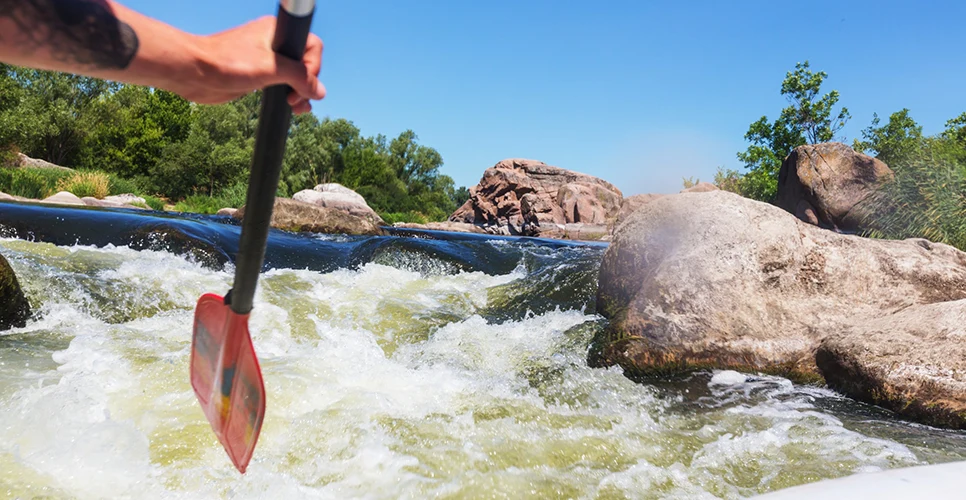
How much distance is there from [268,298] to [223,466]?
12.2 ft

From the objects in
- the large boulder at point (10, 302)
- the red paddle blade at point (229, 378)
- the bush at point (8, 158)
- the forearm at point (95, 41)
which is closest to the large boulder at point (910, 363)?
the red paddle blade at point (229, 378)

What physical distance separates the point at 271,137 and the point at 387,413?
2449 mm

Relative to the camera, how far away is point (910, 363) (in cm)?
377

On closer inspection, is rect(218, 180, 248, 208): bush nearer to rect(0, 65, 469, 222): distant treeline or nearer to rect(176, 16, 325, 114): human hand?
rect(0, 65, 469, 222): distant treeline

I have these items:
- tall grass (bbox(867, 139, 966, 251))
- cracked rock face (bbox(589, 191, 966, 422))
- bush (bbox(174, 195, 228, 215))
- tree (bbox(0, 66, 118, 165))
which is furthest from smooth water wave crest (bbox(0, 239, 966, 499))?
tree (bbox(0, 66, 118, 165))

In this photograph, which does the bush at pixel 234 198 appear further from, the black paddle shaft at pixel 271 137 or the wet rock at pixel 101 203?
the black paddle shaft at pixel 271 137

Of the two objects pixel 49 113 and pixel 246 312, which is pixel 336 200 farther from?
pixel 246 312

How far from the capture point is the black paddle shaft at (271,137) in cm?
98

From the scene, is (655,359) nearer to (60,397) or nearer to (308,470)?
(308,470)

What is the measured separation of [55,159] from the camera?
116 feet

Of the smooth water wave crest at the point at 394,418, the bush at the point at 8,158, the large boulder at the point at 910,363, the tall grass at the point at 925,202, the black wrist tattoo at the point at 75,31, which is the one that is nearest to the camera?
the black wrist tattoo at the point at 75,31

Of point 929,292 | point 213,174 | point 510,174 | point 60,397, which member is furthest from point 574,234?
point 60,397

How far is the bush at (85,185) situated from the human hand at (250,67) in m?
22.3

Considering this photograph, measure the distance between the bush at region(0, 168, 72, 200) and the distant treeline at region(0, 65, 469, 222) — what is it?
542 centimetres
